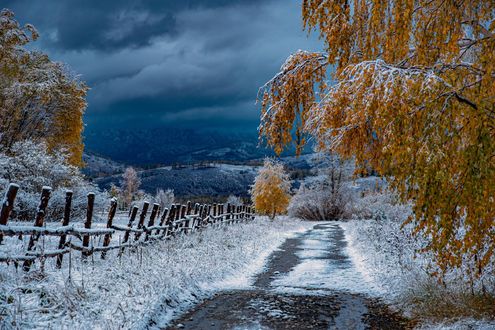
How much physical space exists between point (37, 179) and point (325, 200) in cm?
3720

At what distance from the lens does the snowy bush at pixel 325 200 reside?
4981cm

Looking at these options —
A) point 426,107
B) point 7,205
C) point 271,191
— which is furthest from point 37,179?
point 271,191

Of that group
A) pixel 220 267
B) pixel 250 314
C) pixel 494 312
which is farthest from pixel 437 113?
pixel 220 267

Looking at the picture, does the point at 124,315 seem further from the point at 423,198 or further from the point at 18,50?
the point at 18,50

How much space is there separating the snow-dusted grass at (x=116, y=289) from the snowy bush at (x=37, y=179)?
36.5 feet

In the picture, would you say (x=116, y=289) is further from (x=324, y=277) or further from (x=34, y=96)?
(x=34, y=96)

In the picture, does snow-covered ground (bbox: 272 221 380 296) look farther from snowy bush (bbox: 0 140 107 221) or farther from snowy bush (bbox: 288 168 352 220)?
snowy bush (bbox: 288 168 352 220)

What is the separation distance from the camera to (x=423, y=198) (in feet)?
15.2

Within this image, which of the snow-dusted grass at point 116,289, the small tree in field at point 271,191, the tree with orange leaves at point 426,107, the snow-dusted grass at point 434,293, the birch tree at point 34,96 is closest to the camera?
the tree with orange leaves at point 426,107

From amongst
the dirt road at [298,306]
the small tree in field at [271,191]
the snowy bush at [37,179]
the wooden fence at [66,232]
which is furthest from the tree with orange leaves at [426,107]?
the small tree in field at [271,191]

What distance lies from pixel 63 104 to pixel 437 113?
27288mm

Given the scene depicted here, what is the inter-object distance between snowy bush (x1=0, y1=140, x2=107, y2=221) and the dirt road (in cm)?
1269

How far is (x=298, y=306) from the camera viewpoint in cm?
782

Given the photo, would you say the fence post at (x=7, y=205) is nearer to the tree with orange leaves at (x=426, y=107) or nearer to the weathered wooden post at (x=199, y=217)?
the tree with orange leaves at (x=426, y=107)
